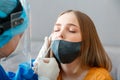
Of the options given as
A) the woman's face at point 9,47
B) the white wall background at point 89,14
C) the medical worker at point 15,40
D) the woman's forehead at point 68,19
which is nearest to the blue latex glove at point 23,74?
the medical worker at point 15,40

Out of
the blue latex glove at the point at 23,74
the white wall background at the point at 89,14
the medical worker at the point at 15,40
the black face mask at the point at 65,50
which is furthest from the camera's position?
the white wall background at the point at 89,14

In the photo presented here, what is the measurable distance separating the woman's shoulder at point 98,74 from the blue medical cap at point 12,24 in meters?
0.55

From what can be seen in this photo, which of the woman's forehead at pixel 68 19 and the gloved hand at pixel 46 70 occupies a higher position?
the woman's forehead at pixel 68 19

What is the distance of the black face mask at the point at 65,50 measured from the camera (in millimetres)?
1384

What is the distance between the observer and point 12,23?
3.51 ft

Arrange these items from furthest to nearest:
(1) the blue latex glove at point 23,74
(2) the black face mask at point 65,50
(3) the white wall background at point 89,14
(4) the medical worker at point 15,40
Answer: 1. (3) the white wall background at point 89,14
2. (2) the black face mask at point 65,50
3. (1) the blue latex glove at point 23,74
4. (4) the medical worker at point 15,40

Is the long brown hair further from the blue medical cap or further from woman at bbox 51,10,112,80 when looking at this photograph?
the blue medical cap

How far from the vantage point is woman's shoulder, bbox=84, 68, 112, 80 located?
1.45 meters

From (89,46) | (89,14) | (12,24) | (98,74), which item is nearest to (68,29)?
(89,46)

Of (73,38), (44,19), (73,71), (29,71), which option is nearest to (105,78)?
(73,71)

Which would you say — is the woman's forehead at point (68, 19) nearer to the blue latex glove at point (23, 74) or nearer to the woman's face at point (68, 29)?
the woman's face at point (68, 29)

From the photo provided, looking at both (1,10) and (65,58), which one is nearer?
(1,10)

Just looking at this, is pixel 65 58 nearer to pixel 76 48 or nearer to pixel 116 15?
pixel 76 48

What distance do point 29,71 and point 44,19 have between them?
2.91ft
